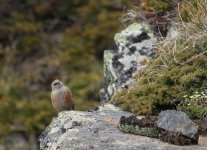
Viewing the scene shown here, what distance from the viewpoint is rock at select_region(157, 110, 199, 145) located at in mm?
6750

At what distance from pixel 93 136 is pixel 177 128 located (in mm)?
757

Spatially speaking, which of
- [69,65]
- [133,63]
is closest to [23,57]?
[69,65]

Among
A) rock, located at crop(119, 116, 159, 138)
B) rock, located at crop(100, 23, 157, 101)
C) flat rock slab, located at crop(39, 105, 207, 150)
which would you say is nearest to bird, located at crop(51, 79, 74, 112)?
flat rock slab, located at crop(39, 105, 207, 150)

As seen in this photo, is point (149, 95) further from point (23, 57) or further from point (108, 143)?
point (23, 57)

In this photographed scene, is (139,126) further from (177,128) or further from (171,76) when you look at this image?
(171,76)

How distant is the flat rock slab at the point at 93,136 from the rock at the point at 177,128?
0.07 m

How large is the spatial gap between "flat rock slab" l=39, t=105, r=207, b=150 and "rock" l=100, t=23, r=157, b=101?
87.0 inches

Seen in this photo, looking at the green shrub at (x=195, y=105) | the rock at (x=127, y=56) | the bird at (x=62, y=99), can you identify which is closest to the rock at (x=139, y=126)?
the green shrub at (x=195, y=105)

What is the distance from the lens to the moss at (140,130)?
704cm

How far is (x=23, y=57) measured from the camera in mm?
20797

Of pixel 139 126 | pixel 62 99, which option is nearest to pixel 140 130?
pixel 139 126

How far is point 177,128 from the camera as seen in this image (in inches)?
269

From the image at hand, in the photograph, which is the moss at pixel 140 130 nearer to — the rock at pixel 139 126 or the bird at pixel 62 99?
the rock at pixel 139 126

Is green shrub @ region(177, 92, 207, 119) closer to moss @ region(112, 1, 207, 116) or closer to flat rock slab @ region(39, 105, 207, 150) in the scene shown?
moss @ region(112, 1, 207, 116)
